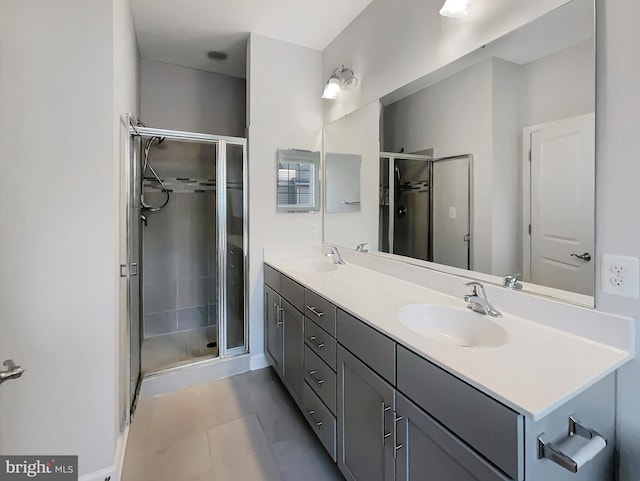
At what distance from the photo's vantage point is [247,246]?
253cm

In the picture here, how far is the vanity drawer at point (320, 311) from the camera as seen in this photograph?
1491mm

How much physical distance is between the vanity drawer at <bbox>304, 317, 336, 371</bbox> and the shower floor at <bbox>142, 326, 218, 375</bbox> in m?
1.18

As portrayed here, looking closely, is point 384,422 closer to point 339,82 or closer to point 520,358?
point 520,358

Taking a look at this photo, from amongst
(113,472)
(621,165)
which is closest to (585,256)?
(621,165)

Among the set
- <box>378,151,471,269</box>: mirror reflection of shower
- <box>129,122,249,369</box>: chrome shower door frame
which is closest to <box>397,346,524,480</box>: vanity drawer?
<box>378,151,471,269</box>: mirror reflection of shower

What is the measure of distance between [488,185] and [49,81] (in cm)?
196

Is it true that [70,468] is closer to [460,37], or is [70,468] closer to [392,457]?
[392,457]

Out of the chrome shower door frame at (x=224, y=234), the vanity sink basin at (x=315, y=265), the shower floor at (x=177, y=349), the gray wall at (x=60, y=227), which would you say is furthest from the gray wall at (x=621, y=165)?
the shower floor at (x=177, y=349)

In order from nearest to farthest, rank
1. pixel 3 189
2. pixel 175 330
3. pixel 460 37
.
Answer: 1. pixel 3 189
2. pixel 460 37
3. pixel 175 330

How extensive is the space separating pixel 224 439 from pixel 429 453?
4.31 feet

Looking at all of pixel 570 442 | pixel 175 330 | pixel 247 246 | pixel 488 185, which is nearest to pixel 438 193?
pixel 488 185

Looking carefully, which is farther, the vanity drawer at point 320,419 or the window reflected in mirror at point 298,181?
the window reflected in mirror at point 298,181

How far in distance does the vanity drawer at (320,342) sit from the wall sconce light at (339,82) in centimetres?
177

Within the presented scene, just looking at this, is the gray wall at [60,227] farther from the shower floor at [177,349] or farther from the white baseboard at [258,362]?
the white baseboard at [258,362]
